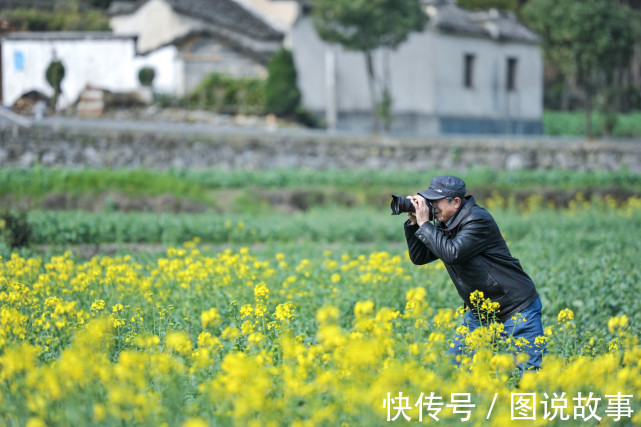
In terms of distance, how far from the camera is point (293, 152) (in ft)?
65.6

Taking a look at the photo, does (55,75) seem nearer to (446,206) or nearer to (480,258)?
(446,206)

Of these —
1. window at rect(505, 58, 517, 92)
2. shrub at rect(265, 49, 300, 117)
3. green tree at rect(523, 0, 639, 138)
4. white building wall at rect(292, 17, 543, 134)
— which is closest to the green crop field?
shrub at rect(265, 49, 300, 117)

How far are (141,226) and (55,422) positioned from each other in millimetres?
8300

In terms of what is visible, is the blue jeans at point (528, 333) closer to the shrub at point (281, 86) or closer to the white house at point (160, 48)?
the white house at point (160, 48)

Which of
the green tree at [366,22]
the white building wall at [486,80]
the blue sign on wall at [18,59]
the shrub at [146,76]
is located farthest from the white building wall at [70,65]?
the white building wall at [486,80]

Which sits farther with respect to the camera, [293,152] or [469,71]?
[469,71]

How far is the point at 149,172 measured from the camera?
54.8ft

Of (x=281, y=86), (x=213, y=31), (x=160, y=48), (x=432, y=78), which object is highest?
(x=213, y=31)

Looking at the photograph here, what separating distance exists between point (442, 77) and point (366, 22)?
8859 mm

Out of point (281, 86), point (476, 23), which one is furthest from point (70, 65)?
point (476, 23)

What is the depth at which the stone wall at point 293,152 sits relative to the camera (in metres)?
17.8

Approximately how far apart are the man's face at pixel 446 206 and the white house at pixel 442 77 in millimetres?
22127

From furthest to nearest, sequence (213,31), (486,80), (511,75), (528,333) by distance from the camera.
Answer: (511,75), (486,80), (213,31), (528,333)

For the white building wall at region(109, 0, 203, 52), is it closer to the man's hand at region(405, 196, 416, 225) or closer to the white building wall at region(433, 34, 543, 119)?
the white building wall at region(433, 34, 543, 119)
